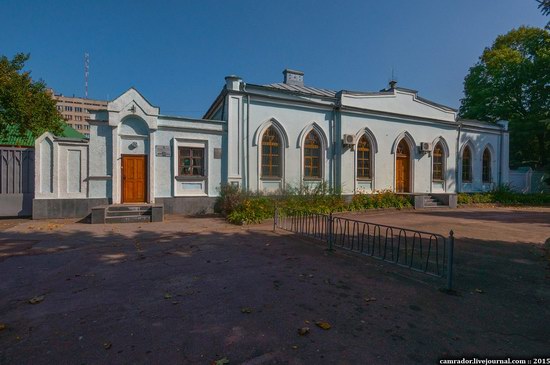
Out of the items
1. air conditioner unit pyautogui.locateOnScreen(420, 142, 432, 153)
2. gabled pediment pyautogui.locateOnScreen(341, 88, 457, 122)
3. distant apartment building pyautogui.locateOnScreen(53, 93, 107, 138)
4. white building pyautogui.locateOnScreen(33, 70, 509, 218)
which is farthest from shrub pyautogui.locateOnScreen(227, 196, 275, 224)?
distant apartment building pyautogui.locateOnScreen(53, 93, 107, 138)

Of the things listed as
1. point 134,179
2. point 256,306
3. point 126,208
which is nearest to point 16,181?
point 134,179

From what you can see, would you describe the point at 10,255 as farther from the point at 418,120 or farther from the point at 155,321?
the point at 418,120

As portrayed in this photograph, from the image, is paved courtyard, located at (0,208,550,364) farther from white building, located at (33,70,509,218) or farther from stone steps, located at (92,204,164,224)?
white building, located at (33,70,509,218)

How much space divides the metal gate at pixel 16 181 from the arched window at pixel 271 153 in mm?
10005

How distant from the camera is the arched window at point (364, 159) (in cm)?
Result: 1669

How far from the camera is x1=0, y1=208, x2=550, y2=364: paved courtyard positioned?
276cm

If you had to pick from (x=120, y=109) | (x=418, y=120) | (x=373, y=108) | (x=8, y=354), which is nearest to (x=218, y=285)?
(x=8, y=354)

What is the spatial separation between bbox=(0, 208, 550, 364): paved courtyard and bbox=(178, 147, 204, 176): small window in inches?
254

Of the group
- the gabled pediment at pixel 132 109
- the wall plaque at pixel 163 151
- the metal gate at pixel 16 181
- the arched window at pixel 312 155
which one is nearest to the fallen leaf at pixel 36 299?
the wall plaque at pixel 163 151

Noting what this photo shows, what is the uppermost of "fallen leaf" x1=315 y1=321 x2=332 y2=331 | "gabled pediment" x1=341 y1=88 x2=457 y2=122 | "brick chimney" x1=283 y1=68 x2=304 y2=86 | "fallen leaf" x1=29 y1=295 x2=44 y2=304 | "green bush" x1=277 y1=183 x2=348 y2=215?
"brick chimney" x1=283 y1=68 x2=304 y2=86

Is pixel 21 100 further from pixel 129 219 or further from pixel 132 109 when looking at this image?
pixel 129 219

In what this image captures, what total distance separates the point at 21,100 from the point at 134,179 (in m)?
9.50

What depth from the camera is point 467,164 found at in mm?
20781

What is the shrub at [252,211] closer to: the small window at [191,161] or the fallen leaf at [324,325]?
the small window at [191,161]
